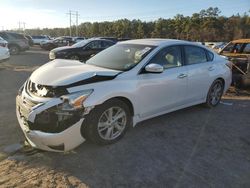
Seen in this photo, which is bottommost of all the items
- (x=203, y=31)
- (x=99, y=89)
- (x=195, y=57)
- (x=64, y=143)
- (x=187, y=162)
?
(x=187, y=162)

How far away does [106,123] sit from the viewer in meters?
4.45

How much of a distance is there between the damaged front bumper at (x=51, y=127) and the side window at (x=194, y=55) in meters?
2.83

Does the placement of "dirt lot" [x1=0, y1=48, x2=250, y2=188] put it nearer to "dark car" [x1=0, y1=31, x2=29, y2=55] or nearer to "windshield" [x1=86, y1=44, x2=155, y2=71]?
"windshield" [x1=86, y1=44, x2=155, y2=71]

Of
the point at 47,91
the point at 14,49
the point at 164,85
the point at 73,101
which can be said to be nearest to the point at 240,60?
the point at 164,85

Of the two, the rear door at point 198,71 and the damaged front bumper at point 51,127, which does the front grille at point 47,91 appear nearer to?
the damaged front bumper at point 51,127

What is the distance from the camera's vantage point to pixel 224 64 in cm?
702

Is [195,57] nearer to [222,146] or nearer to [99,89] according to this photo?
[222,146]

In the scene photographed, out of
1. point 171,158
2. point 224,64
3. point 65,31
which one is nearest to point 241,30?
point 224,64

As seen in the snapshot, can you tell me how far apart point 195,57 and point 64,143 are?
11.3 ft

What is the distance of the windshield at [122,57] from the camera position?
16.6ft

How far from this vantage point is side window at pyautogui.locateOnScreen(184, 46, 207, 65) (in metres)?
5.93

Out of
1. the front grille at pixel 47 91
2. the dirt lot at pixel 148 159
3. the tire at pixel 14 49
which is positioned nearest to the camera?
the dirt lot at pixel 148 159

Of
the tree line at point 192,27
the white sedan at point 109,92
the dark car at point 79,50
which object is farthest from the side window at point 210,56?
the tree line at point 192,27

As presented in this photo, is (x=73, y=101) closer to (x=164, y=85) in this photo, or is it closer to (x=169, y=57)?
(x=164, y=85)
